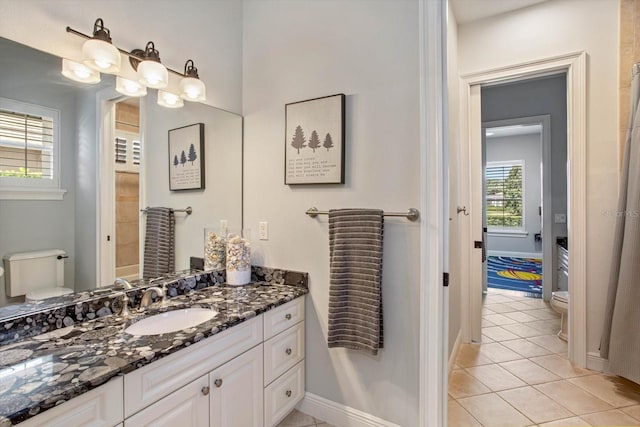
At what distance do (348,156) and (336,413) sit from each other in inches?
57.9

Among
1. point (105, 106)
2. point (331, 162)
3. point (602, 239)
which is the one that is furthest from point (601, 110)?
point (105, 106)

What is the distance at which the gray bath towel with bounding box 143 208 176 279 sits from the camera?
5.60 ft

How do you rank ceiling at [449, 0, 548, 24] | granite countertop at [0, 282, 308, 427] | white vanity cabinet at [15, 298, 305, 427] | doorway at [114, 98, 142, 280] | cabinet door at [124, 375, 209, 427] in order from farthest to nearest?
ceiling at [449, 0, 548, 24]
doorway at [114, 98, 142, 280]
cabinet door at [124, 375, 209, 427]
white vanity cabinet at [15, 298, 305, 427]
granite countertop at [0, 282, 308, 427]

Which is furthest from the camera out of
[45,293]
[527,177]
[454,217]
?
[527,177]

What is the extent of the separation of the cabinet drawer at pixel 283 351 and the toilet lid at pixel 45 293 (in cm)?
90

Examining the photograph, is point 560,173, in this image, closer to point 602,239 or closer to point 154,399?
point 602,239

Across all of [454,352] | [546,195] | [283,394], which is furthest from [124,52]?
[546,195]

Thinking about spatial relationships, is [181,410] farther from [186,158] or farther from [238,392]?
[186,158]

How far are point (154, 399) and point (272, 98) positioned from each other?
1681 millimetres

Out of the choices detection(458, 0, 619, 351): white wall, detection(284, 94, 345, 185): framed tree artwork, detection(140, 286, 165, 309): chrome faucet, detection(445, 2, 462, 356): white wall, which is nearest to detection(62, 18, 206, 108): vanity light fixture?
detection(284, 94, 345, 185): framed tree artwork

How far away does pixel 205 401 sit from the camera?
1.28m

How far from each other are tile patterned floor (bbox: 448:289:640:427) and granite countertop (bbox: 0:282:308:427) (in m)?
1.62

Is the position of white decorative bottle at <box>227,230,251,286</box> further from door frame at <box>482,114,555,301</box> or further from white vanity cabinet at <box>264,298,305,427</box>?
door frame at <box>482,114,555,301</box>

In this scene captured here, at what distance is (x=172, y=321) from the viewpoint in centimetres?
151
